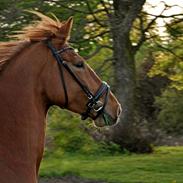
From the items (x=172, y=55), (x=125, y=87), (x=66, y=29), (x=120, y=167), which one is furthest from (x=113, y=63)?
(x=66, y=29)

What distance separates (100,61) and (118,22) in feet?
7.63

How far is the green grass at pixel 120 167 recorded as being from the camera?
10.9 m

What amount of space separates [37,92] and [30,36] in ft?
1.46

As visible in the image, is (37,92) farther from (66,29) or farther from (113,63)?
(113,63)

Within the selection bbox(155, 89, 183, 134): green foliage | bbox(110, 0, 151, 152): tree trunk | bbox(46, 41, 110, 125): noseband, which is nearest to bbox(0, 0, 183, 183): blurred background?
bbox(110, 0, 151, 152): tree trunk

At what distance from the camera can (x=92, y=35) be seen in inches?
584

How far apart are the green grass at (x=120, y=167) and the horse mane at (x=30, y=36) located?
20.2 ft

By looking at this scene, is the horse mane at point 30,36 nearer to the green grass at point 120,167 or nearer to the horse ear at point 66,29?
the horse ear at point 66,29

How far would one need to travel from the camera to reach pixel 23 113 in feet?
14.9

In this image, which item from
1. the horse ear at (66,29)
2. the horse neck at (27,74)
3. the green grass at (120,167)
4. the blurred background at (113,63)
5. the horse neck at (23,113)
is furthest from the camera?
the blurred background at (113,63)

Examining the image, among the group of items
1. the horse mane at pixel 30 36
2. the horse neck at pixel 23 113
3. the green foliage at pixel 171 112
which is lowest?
the green foliage at pixel 171 112

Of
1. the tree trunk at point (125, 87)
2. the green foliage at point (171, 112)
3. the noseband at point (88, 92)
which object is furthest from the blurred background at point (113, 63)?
the noseband at point (88, 92)

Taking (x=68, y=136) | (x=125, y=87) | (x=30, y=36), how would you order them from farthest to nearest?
1. (x=125, y=87)
2. (x=68, y=136)
3. (x=30, y=36)

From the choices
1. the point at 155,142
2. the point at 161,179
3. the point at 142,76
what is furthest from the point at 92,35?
the point at 142,76
